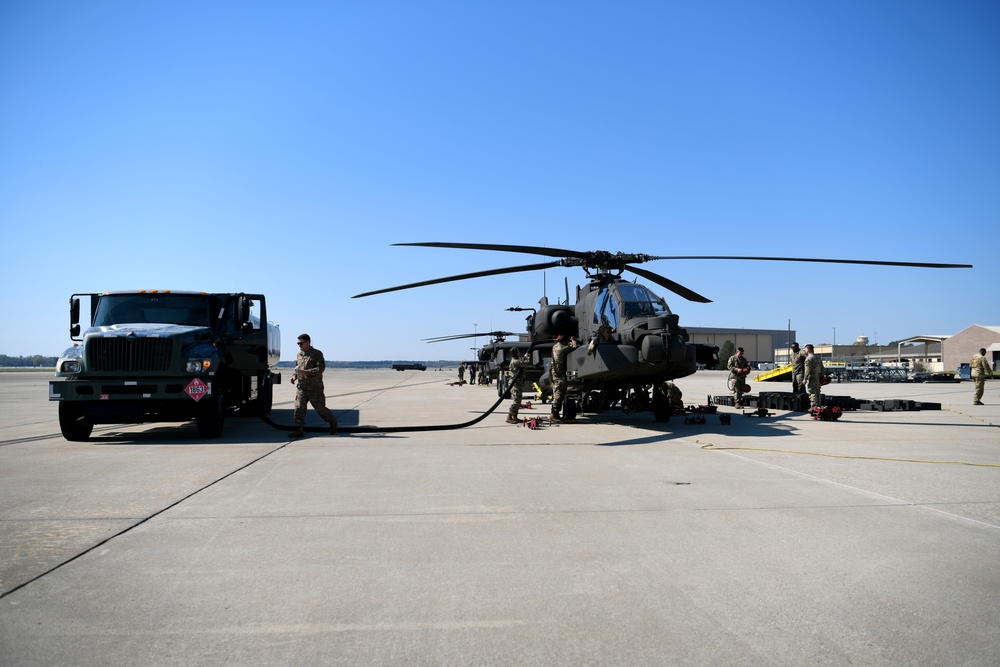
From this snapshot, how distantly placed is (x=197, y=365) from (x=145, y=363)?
718 mm

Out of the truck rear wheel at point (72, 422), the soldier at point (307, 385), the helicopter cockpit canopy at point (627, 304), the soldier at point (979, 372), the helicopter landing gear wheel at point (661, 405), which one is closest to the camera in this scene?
the truck rear wheel at point (72, 422)

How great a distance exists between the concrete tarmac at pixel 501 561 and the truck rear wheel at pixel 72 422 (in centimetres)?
197

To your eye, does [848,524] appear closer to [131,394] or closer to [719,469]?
[719,469]

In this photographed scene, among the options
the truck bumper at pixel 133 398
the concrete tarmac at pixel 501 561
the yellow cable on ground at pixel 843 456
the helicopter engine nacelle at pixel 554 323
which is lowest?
the yellow cable on ground at pixel 843 456

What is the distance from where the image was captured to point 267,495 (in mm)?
5891

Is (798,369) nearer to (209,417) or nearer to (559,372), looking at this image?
(559,372)

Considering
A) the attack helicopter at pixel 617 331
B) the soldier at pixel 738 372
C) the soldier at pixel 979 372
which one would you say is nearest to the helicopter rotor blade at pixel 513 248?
the attack helicopter at pixel 617 331

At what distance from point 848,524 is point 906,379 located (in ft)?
134

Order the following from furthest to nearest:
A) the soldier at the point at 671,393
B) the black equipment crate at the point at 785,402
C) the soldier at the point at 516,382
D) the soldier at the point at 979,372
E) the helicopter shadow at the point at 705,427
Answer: the soldier at the point at 979,372, the black equipment crate at the point at 785,402, the soldier at the point at 516,382, the soldier at the point at 671,393, the helicopter shadow at the point at 705,427

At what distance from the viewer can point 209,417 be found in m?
10.5

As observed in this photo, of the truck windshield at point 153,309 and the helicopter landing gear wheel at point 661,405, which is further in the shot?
the helicopter landing gear wheel at point 661,405

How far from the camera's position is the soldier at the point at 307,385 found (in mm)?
11055

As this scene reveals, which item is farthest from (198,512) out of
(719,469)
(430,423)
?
(430,423)

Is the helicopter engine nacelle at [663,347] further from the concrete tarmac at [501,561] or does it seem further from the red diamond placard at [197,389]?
the red diamond placard at [197,389]
